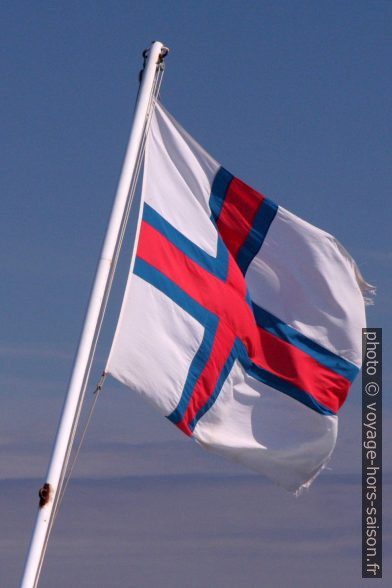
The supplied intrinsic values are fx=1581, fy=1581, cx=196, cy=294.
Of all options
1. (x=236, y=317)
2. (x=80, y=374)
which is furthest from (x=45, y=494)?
(x=236, y=317)

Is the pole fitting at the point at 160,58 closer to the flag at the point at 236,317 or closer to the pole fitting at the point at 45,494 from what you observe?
the flag at the point at 236,317

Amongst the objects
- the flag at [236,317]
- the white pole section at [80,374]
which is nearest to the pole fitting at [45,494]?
the white pole section at [80,374]

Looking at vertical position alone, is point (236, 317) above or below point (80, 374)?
above

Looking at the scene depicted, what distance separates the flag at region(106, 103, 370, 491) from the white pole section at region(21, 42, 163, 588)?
0.64 m

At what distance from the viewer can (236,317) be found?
19281 mm

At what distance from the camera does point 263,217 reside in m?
19.9

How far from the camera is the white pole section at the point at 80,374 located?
15.9m

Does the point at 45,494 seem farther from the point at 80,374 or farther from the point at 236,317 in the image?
the point at 236,317

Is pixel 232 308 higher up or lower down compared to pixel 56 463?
higher up

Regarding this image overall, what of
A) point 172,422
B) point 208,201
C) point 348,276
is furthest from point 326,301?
point 172,422

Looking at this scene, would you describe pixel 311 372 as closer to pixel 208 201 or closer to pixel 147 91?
pixel 208 201

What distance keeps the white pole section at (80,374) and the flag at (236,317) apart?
0.64 m

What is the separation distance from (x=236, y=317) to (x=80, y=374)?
3381 mm

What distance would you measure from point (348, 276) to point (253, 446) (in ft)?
8.60
